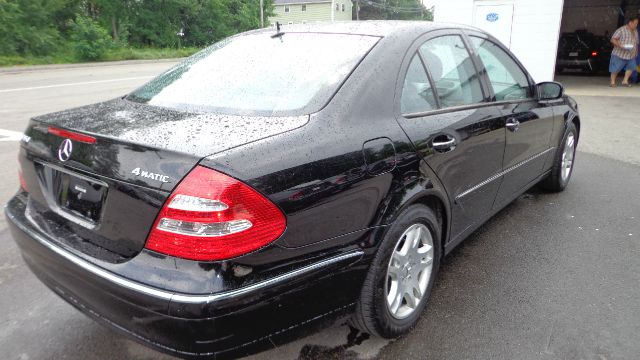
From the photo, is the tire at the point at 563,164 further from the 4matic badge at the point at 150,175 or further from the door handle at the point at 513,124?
the 4matic badge at the point at 150,175

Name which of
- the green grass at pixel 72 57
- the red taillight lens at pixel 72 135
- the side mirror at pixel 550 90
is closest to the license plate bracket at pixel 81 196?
the red taillight lens at pixel 72 135

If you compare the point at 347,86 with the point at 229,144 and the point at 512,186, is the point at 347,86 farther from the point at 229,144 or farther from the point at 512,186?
the point at 512,186

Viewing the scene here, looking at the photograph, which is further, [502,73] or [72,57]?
[72,57]

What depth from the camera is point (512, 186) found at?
12.1 ft

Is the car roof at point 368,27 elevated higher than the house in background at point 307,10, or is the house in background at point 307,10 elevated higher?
the house in background at point 307,10

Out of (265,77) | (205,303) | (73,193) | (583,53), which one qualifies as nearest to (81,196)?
(73,193)

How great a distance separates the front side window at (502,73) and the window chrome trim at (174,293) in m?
1.89

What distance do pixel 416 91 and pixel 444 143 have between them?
31 cm

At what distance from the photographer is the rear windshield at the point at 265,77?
89.4 inches

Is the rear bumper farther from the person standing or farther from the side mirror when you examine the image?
the person standing

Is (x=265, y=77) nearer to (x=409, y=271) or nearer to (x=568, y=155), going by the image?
(x=409, y=271)

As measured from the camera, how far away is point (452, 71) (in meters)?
3.00

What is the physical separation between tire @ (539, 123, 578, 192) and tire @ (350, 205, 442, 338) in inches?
96.2

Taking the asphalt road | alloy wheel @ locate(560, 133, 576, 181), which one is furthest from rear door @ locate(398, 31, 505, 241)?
alloy wheel @ locate(560, 133, 576, 181)
